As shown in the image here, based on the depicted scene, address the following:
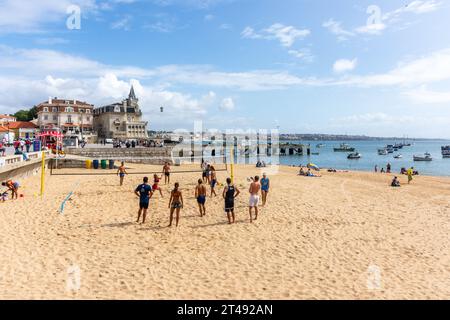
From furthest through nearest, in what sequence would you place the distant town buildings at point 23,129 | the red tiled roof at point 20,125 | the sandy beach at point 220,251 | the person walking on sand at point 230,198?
the red tiled roof at point 20,125
the distant town buildings at point 23,129
the person walking on sand at point 230,198
the sandy beach at point 220,251

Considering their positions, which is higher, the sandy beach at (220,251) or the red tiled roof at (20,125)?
the red tiled roof at (20,125)

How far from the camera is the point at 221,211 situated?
40.6 ft

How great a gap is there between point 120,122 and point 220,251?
6540cm

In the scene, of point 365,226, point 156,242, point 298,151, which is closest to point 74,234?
point 156,242

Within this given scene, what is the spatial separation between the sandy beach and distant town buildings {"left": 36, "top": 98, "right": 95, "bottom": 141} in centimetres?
4649

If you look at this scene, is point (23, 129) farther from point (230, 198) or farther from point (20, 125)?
point (230, 198)

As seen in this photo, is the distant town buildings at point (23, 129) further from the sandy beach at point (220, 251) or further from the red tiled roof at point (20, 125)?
the sandy beach at point (220, 251)

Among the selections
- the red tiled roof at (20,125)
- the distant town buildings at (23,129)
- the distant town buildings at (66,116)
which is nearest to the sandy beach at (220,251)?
the distant town buildings at (23,129)

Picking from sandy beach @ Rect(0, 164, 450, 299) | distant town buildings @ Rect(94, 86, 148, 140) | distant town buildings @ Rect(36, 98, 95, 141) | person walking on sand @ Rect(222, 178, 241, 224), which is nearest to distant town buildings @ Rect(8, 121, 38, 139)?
distant town buildings @ Rect(36, 98, 95, 141)

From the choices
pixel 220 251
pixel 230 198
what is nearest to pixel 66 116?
pixel 230 198

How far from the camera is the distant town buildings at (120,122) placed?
67625 mm

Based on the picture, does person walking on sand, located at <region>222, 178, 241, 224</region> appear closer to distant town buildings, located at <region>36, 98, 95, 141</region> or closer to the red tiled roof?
distant town buildings, located at <region>36, 98, 95, 141</region>

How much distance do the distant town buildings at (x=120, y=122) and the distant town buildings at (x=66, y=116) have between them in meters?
4.55
